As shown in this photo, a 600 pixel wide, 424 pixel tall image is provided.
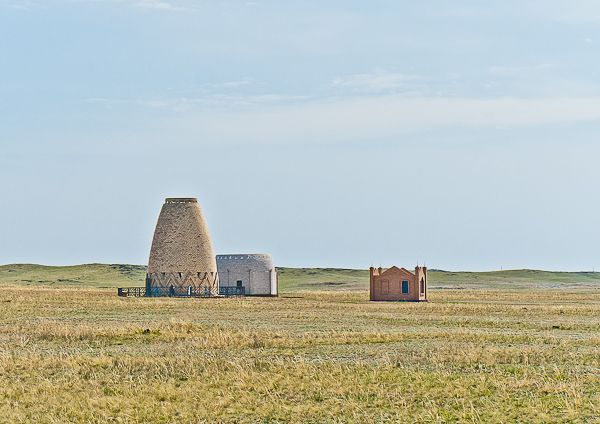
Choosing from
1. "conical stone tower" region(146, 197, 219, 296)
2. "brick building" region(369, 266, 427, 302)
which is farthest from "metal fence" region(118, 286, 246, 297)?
"brick building" region(369, 266, 427, 302)

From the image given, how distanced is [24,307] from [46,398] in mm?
31435

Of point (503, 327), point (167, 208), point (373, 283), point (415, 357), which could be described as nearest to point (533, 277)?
point (373, 283)

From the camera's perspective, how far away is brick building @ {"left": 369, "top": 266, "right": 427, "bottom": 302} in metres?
72.8

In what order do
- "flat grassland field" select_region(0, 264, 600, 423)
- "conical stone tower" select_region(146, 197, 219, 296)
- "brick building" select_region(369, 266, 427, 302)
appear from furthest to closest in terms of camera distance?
1. "brick building" select_region(369, 266, 427, 302)
2. "conical stone tower" select_region(146, 197, 219, 296)
3. "flat grassland field" select_region(0, 264, 600, 423)

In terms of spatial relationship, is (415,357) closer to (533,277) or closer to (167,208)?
(167,208)

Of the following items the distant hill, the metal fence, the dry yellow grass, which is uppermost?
the distant hill

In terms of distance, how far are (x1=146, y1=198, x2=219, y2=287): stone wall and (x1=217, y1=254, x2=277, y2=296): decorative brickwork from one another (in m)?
12.3

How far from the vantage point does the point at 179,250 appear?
6875 cm

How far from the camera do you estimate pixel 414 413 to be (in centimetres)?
1517

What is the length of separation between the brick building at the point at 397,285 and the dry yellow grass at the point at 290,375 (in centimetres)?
3992

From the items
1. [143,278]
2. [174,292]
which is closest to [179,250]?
[174,292]

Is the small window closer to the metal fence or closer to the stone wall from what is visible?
the metal fence

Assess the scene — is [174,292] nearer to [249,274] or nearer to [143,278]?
[249,274]

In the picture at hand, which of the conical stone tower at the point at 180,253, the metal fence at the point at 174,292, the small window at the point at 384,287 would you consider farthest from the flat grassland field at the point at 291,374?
the small window at the point at 384,287
